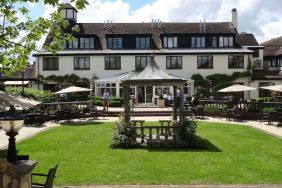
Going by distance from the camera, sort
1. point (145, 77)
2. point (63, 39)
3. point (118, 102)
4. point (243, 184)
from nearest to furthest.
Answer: point (243, 184), point (63, 39), point (145, 77), point (118, 102)

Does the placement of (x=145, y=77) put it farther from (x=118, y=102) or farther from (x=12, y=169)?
(x=118, y=102)

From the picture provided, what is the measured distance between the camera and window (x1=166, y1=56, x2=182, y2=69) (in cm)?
4834

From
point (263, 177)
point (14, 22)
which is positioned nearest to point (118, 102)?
point (14, 22)

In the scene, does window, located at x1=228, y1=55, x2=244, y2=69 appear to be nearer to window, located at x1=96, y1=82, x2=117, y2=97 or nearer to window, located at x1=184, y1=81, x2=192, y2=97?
window, located at x1=184, y1=81, x2=192, y2=97

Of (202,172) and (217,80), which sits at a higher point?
(217,80)

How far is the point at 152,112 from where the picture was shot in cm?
3372

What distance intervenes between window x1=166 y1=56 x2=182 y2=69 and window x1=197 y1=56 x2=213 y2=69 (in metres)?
2.11

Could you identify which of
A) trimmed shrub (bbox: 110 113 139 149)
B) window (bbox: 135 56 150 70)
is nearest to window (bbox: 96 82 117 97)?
window (bbox: 135 56 150 70)

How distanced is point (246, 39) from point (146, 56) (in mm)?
14717

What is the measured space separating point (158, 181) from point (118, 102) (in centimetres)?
2890

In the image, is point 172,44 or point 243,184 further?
point 172,44

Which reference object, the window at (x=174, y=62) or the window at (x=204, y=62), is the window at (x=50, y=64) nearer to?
the window at (x=174, y=62)

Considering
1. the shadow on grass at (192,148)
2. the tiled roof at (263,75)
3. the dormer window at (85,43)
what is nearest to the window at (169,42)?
the dormer window at (85,43)

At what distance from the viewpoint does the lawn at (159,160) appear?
12297mm
